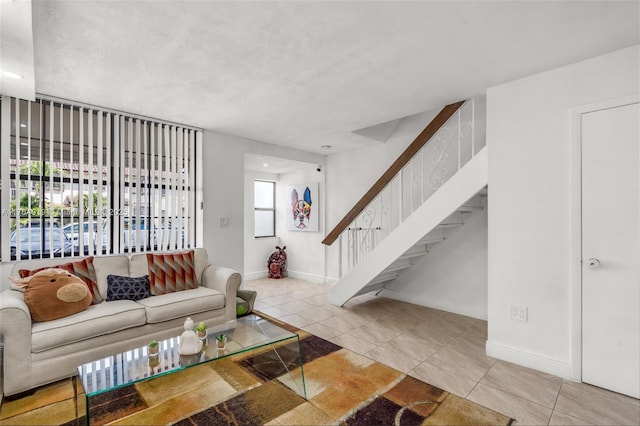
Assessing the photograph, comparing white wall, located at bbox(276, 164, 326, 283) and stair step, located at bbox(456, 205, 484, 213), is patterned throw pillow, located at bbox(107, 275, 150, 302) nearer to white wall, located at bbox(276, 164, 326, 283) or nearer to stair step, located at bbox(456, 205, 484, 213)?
white wall, located at bbox(276, 164, 326, 283)

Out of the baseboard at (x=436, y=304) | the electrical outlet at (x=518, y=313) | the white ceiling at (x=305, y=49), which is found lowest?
the baseboard at (x=436, y=304)

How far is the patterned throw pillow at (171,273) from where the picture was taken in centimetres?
331

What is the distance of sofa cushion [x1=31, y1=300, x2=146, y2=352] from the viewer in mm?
2297

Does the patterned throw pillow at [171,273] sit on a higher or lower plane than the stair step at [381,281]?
higher

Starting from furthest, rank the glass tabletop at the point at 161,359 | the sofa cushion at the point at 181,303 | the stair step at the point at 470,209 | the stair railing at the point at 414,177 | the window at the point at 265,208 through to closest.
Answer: the window at the point at 265,208, the stair step at the point at 470,209, the stair railing at the point at 414,177, the sofa cushion at the point at 181,303, the glass tabletop at the point at 161,359

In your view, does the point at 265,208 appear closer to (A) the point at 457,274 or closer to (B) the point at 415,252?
(B) the point at 415,252

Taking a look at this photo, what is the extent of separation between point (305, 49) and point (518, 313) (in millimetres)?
2714

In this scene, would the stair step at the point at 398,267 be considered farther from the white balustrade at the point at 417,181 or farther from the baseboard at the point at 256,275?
the baseboard at the point at 256,275

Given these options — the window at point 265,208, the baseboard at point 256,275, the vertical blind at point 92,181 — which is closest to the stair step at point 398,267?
the vertical blind at point 92,181

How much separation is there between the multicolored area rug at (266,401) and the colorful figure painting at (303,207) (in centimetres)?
354

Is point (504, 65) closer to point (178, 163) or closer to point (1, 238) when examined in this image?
point (178, 163)

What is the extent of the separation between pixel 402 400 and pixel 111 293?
2.72m

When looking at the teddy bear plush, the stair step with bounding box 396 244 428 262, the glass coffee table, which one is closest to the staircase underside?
the stair step with bounding box 396 244 428 262

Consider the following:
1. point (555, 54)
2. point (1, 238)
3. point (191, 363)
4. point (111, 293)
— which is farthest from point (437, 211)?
point (1, 238)
